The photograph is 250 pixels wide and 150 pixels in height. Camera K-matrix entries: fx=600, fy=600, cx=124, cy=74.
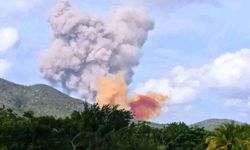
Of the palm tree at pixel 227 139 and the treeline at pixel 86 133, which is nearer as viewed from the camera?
the treeline at pixel 86 133

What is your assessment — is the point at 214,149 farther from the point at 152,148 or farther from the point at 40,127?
the point at 40,127

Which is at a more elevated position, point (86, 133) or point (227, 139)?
point (227, 139)

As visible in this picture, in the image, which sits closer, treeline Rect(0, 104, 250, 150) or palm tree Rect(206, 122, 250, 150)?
treeline Rect(0, 104, 250, 150)

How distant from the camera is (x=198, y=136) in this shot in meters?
121

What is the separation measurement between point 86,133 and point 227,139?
82.3 feet

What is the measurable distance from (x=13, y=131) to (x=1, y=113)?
15152mm

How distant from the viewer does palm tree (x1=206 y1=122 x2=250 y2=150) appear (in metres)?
95.8

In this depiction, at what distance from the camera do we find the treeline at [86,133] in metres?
80.4

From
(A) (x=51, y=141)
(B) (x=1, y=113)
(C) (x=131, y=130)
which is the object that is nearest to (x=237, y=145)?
(C) (x=131, y=130)

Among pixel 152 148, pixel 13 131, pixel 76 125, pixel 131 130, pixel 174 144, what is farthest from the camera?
pixel 174 144

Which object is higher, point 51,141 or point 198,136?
point 198,136

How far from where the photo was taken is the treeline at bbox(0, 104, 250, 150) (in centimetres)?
8044

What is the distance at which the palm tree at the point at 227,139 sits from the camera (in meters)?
95.8

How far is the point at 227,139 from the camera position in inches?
3841
